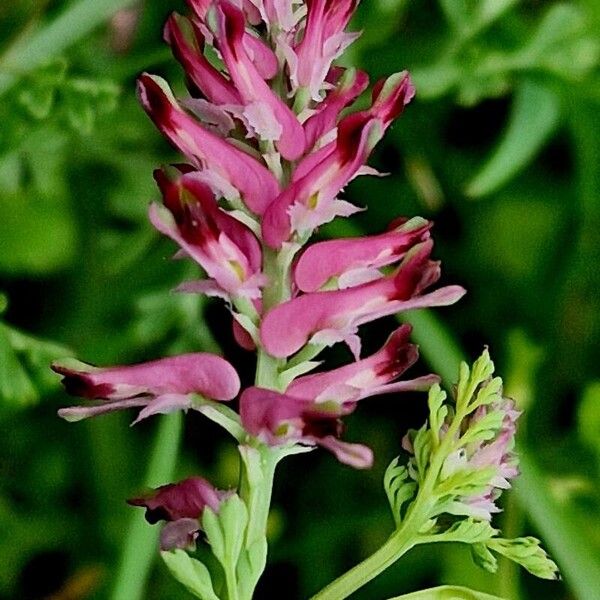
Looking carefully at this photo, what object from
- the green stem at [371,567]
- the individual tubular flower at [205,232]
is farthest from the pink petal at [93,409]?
the green stem at [371,567]

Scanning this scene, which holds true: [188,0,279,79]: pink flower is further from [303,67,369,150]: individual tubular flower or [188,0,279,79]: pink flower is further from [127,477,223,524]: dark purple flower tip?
[127,477,223,524]: dark purple flower tip

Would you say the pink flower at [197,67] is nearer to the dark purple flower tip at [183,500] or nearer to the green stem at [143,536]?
the dark purple flower tip at [183,500]

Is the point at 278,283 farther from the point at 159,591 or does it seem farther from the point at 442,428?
the point at 159,591

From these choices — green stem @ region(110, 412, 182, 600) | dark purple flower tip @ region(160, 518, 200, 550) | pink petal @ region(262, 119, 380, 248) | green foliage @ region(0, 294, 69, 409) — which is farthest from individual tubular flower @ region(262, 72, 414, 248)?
green stem @ region(110, 412, 182, 600)

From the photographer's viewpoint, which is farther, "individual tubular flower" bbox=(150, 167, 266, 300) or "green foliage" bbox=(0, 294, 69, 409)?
"green foliage" bbox=(0, 294, 69, 409)

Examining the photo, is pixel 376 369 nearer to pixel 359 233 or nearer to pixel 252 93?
pixel 252 93
